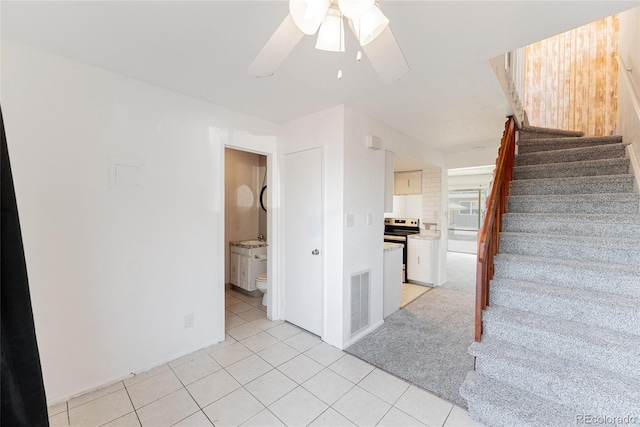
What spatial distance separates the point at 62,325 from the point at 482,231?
9.97 feet

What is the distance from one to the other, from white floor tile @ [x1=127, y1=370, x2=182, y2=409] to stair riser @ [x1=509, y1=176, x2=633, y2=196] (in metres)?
3.80

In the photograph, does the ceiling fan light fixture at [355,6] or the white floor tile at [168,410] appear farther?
the white floor tile at [168,410]

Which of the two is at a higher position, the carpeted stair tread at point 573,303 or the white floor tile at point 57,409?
the carpeted stair tread at point 573,303

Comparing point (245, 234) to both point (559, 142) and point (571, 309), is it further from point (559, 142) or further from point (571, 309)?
point (559, 142)

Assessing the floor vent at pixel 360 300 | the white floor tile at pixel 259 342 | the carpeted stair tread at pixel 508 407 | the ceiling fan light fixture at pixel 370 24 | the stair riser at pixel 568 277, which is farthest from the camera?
the floor vent at pixel 360 300

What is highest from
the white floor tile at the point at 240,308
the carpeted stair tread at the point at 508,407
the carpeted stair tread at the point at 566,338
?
the carpeted stair tread at the point at 566,338

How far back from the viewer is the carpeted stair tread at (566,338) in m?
1.55

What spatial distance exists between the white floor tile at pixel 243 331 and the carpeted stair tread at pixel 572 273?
2.44 m

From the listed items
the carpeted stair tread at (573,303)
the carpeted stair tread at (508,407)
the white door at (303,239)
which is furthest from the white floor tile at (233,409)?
the carpeted stair tread at (573,303)

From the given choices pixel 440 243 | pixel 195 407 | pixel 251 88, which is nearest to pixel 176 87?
pixel 251 88

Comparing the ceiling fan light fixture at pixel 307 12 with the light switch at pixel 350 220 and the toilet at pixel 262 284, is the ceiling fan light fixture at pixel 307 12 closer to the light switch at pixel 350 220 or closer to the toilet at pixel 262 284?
the light switch at pixel 350 220

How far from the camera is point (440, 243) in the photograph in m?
4.59

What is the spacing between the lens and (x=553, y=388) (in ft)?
5.13

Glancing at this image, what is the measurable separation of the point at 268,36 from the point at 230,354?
8.43ft
